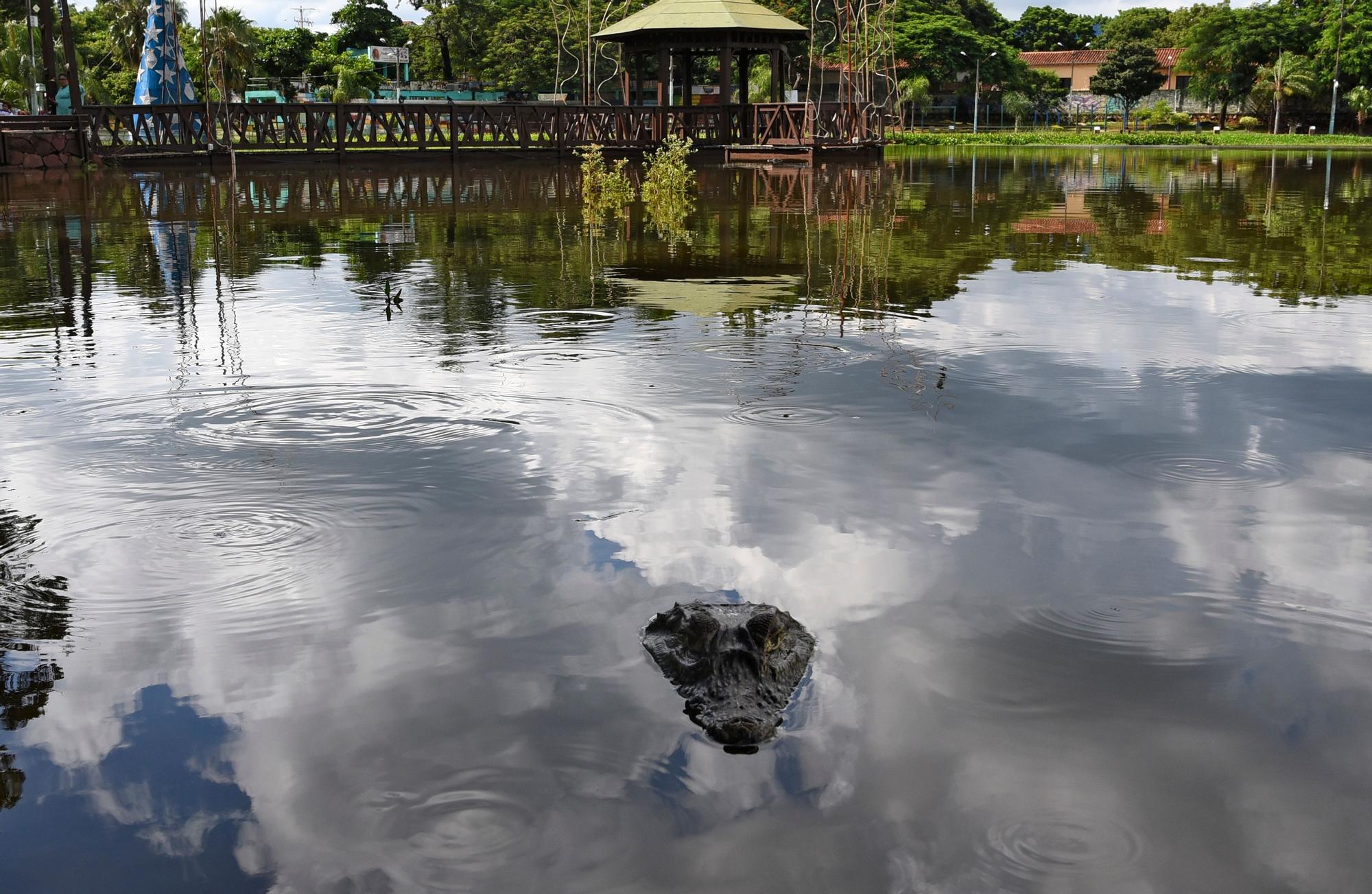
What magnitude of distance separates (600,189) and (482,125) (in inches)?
498

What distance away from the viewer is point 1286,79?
2542 inches

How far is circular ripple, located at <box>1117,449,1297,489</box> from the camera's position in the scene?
5246 mm

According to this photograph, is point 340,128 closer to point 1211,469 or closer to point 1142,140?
point 1211,469

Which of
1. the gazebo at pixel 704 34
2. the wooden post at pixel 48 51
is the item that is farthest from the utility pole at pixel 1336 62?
the wooden post at pixel 48 51

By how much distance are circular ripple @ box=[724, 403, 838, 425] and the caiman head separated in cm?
252

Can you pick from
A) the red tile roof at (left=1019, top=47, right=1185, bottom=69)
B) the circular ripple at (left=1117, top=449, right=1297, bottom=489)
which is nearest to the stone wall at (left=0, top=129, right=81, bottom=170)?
the circular ripple at (left=1117, top=449, right=1297, bottom=489)

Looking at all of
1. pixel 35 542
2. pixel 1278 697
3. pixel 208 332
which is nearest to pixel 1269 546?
pixel 1278 697

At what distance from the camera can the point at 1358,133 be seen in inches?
2594

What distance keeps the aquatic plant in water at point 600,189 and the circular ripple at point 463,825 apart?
45.7 feet

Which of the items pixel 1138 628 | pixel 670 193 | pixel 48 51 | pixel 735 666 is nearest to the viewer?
pixel 735 666

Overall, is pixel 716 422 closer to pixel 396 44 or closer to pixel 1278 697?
pixel 1278 697

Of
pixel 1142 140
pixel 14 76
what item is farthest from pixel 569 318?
pixel 1142 140

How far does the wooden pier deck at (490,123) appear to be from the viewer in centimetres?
2930

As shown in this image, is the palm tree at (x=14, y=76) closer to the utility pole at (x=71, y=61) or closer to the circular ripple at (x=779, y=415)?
the utility pole at (x=71, y=61)
